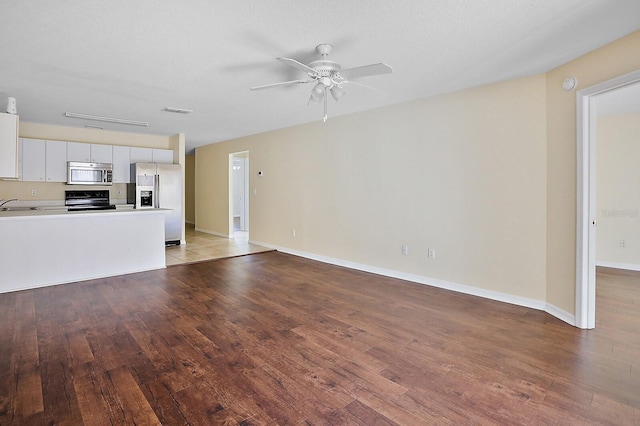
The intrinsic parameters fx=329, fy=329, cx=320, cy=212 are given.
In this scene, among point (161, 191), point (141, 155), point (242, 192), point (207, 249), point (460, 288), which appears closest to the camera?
point (460, 288)

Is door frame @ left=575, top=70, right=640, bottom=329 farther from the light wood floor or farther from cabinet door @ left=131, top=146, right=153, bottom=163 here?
cabinet door @ left=131, top=146, right=153, bottom=163

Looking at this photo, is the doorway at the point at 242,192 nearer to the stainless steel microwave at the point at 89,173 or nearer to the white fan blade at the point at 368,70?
the stainless steel microwave at the point at 89,173

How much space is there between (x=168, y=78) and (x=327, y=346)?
3.11 metres

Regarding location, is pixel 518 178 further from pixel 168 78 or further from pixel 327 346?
pixel 168 78

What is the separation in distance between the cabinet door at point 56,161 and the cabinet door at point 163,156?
154 cm

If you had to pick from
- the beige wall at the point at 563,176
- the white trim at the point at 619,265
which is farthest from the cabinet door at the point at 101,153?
the white trim at the point at 619,265

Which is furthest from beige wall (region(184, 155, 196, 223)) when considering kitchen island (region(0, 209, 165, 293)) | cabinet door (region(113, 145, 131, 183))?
kitchen island (region(0, 209, 165, 293))

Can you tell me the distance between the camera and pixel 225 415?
1808 mm

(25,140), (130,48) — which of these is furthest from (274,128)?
(25,140)

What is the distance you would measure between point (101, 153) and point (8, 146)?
248 centimetres

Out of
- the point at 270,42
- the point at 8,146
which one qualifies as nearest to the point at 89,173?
Result: the point at 8,146

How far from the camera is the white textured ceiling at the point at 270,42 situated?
2145 millimetres

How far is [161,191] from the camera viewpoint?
6.80m

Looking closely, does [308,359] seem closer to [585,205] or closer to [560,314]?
[560,314]
